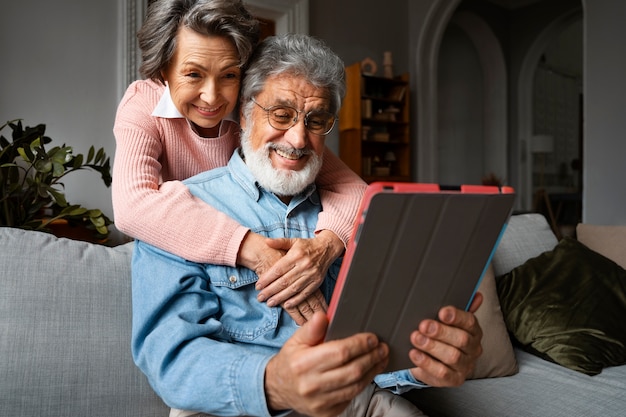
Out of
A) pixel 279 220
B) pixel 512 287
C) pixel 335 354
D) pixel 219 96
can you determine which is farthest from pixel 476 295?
pixel 512 287

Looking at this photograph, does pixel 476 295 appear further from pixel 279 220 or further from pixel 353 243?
pixel 279 220

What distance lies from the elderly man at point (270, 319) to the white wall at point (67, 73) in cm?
270

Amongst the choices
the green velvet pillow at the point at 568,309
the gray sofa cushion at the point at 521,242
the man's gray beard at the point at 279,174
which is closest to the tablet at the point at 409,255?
the man's gray beard at the point at 279,174

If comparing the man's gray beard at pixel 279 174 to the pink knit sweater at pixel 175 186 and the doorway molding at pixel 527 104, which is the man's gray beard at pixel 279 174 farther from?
the doorway molding at pixel 527 104

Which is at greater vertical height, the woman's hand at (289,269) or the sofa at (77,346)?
the woman's hand at (289,269)

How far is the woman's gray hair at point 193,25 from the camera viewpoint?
A: 1.16 metres

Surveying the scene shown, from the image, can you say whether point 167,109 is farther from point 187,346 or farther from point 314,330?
point 314,330

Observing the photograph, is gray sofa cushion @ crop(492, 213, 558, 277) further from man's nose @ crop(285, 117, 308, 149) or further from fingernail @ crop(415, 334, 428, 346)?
fingernail @ crop(415, 334, 428, 346)

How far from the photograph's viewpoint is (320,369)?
69 cm

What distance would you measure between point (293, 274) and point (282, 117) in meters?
0.38

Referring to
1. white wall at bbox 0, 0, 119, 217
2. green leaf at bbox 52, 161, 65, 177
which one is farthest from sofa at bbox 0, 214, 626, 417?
white wall at bbox 0, 0, 119, 217

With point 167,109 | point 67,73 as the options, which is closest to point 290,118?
point 167,109

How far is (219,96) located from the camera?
4.01 ft

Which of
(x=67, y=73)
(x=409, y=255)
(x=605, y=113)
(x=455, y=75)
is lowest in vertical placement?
(x=409, y=255)
